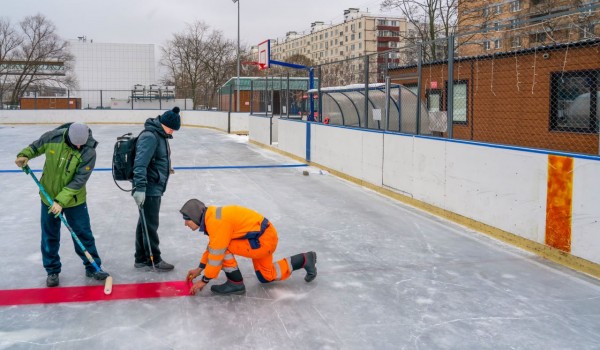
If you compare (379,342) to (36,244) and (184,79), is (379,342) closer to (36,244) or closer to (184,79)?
(36,244)

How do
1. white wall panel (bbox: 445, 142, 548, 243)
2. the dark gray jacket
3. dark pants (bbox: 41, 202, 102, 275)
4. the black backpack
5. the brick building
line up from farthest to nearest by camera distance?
the brick building
white wall panel (bbox: 445, 142, 548, 243)
the black backpack
the dark gray jacket
dark pants (bbox: 41, 202, 102, 275)

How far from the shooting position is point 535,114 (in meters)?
12.8

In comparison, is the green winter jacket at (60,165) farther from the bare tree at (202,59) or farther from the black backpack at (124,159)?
the bare tree at (202,59)

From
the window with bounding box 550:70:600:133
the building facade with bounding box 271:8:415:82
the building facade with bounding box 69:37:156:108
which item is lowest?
the window with bounding box 550:70:600:133

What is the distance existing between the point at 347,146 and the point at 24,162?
28.1 feet

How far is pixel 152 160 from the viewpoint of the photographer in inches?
219

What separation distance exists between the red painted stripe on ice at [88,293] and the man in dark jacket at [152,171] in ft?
1.63

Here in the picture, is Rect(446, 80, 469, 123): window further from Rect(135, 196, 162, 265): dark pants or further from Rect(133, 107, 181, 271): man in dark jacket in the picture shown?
Rect(135, 196, 162, 265): dark pants

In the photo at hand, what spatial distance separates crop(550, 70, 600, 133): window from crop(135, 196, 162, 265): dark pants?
7.83 meters

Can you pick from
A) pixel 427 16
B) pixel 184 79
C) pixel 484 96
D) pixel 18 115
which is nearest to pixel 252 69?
pixel 184 79

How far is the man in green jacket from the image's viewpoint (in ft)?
16.6

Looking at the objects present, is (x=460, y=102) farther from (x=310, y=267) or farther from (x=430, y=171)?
(x=310, y=267)

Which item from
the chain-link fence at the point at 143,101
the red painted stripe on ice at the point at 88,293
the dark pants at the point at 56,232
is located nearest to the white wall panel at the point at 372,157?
the red painted stripe on ice at the point at 88,293

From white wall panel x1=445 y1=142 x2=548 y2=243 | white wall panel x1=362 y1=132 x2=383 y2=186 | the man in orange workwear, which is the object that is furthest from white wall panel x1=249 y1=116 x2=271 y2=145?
the man in orange workwear
